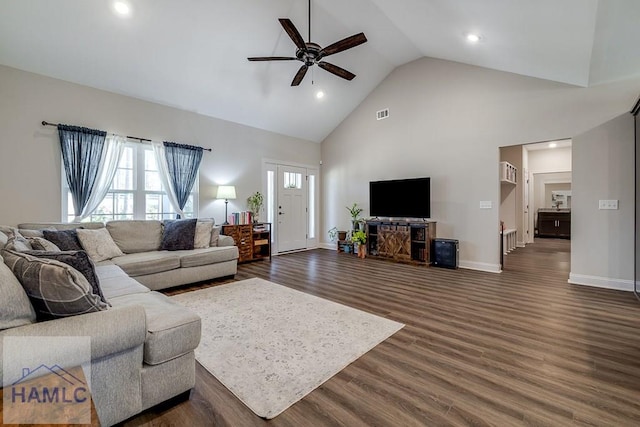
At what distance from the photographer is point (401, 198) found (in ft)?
19.1

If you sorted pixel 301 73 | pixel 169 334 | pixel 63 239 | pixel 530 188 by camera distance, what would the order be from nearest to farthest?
1. pixel 169 334
2. pixel 63 239
3. pixel 301 73
4. pixel 530 188

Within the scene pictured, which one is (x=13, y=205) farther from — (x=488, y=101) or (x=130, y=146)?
(x=488, y=101)

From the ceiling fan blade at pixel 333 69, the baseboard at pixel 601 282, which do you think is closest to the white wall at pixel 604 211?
the baseboard at pixel 601 282

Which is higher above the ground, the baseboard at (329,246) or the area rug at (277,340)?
the baseboard at (329,246)

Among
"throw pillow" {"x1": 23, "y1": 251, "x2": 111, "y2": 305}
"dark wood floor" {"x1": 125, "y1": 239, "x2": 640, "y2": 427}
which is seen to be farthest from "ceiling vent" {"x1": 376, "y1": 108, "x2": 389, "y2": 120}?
"throw pillow" {"x1": 23, "y1": 251, "x2": 111, "y2": 305}

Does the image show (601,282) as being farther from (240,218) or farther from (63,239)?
(63,239)

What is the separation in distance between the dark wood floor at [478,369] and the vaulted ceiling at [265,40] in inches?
115

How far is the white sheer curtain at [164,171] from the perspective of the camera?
4.91 metres

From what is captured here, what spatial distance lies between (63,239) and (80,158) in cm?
150

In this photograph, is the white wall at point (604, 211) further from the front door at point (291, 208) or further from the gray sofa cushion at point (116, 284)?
the gray sofa cushion at point (116, 284)

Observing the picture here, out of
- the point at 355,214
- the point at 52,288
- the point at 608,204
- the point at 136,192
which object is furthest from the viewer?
the point at 355,214

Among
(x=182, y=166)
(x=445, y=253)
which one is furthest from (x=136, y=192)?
(x=445, y=253)

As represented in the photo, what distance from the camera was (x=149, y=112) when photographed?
4.86 meters

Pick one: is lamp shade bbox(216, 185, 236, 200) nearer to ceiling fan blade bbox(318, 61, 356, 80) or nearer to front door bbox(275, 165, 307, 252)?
front door bbox(275, 165, 307, 252)
